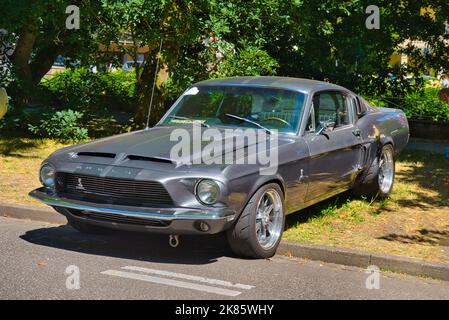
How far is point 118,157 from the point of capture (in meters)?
6.23

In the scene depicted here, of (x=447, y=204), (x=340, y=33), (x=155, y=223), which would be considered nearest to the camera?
(x=155, y=223)

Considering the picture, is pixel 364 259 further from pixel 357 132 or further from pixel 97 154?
pixel 97 154

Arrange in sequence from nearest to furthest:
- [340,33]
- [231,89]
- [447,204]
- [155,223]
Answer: [155,223] < [231,89] < [447,204] < [340,33]

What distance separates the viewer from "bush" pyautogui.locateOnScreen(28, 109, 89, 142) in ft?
43.3

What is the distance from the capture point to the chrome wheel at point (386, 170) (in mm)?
8992

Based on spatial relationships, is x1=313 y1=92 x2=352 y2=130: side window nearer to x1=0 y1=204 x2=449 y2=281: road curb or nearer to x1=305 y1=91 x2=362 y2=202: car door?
x1=305 y1=91 x2=362 y2=202: car door

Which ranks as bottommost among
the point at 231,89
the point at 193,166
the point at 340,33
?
the point at 193,166

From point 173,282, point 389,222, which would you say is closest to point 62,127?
point 389,222

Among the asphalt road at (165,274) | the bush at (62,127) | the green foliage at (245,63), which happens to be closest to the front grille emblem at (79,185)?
the asphalt road at (165,274)

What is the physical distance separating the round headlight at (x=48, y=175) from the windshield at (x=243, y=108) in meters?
1.51

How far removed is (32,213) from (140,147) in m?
2.27
